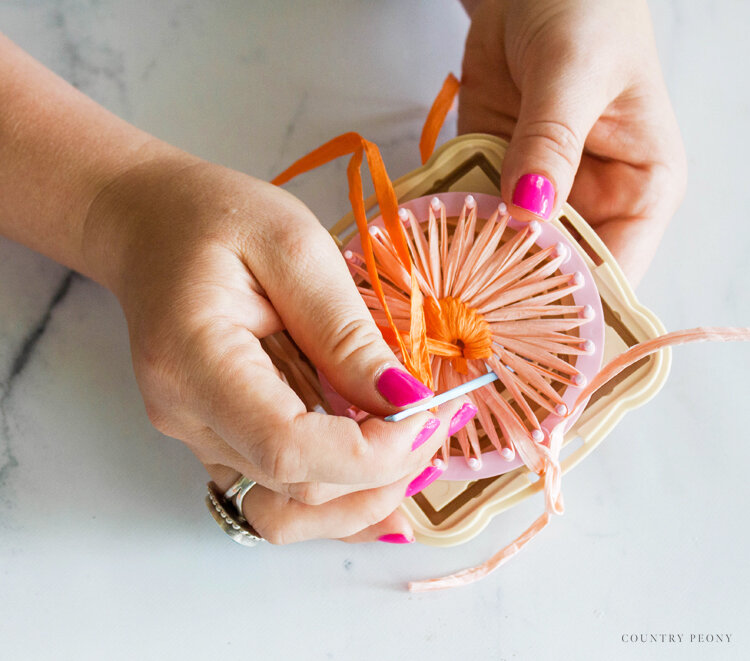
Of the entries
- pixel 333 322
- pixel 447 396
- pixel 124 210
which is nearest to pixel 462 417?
pixel 447 396

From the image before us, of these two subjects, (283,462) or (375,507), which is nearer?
(283,462)

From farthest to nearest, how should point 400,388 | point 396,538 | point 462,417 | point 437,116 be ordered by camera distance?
1. point 437,116
2. point 396,538
3. point 462,417
4. point 400,388

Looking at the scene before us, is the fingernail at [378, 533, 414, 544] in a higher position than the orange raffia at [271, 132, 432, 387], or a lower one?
lower

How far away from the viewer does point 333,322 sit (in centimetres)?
69

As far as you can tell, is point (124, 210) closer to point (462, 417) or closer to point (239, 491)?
point (239, 491)

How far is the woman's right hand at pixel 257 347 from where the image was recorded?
661 millimetres

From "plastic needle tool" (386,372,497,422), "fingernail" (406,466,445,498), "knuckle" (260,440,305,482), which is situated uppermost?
"plastic needle tool" (386,372,497,422)

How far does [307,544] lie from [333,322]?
0.37m

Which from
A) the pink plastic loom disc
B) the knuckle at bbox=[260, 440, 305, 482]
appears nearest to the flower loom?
the pink plastic loom disc

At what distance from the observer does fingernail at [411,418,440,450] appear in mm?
682

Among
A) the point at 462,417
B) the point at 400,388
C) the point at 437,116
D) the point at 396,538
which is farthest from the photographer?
the point at 437,116

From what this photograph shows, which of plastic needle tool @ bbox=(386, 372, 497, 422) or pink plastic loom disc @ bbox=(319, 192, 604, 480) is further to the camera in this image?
pink plastic loom disc @ bbox=(319, 192, 604, 480)

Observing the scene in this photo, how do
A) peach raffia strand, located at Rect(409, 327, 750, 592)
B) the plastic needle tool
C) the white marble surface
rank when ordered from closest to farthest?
the plastic needle tool < peach raffia strand, located at Rect(409, 327, 750, 592) < the white marble surface

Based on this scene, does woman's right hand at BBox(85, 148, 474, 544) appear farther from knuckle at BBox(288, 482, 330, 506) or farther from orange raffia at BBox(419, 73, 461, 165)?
orange raffia at BBox(419, 73, 461, 165)
